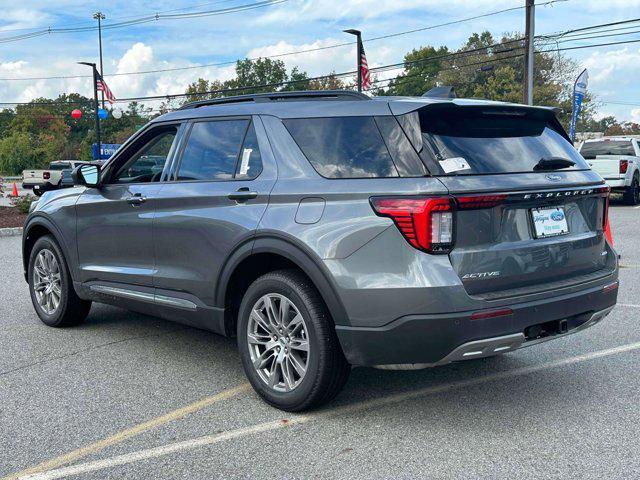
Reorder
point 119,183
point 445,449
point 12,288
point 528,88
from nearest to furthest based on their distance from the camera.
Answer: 1. point 445,449
2. point 119,183
3. point 12,288
4. point 528,88

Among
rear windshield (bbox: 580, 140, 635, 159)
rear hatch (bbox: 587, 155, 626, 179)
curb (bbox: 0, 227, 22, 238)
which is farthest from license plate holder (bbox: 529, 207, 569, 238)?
rear windshield (bbox: 580, 140, 635, 159)

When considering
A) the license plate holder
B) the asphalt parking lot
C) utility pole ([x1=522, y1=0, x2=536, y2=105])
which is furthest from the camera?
utility pole ([x1=522, y1=0, x2=536, y2=105])

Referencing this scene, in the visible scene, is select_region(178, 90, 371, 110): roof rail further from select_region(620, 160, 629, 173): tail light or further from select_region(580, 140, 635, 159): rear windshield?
select_region(580, 140, 635, 159): rear windshield

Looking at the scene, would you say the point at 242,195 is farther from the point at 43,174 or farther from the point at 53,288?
the point at 43,174

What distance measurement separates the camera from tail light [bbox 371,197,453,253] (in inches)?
133

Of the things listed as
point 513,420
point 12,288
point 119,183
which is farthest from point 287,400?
point 12,288

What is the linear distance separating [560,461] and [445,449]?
55 centimetres

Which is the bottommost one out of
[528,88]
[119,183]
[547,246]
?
[547,246]

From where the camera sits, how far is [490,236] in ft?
11.5

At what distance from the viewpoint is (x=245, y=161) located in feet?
14.1

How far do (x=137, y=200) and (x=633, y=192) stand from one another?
18.5 m

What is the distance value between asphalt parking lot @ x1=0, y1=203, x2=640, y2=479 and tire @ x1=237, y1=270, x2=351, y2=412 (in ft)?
0.53

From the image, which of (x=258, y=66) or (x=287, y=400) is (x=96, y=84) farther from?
(x=258, y=66)

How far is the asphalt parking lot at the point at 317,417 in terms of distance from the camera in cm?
327
